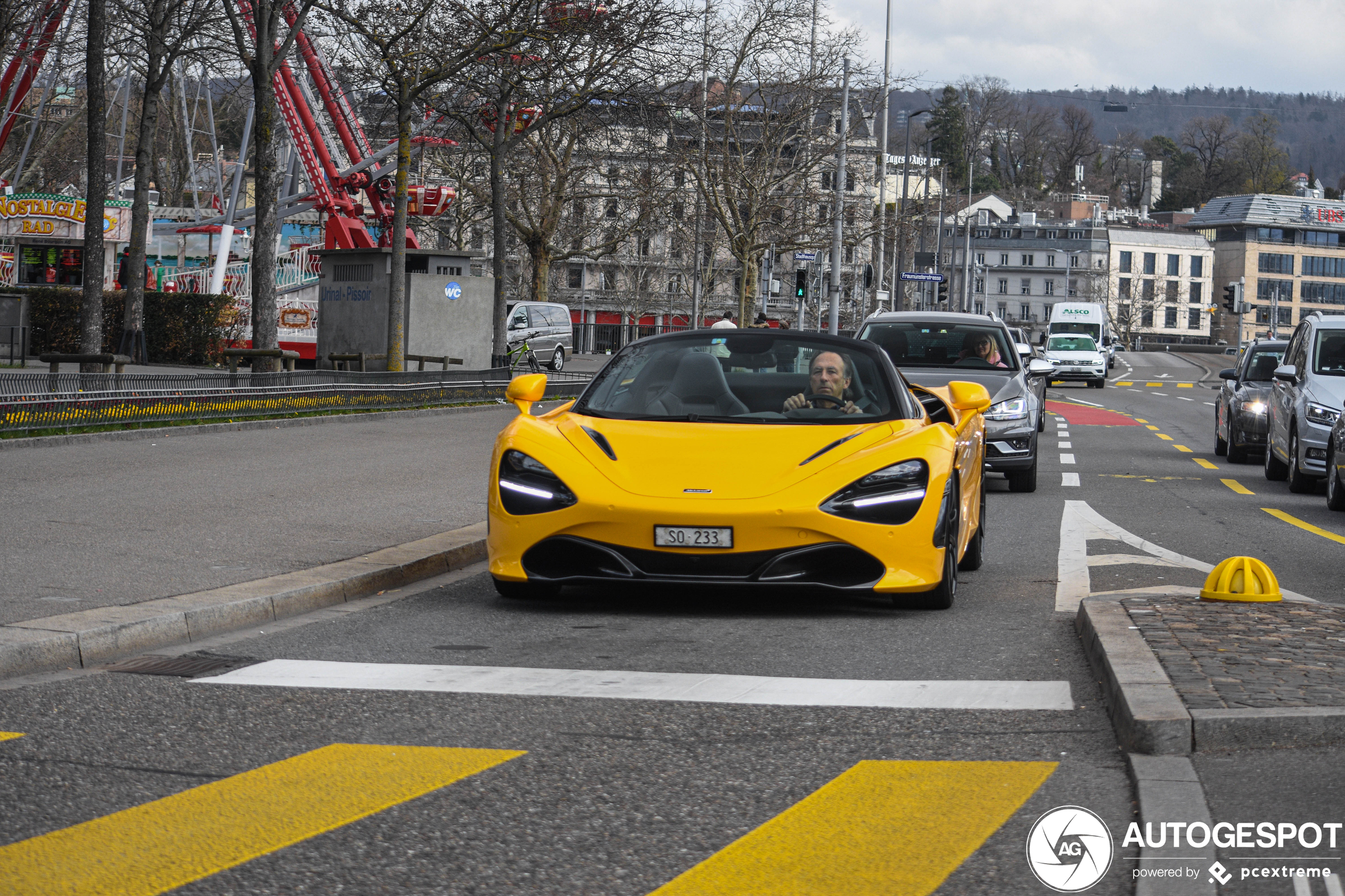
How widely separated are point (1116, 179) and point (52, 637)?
627ft

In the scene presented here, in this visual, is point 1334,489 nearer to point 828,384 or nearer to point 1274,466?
point 1274,466

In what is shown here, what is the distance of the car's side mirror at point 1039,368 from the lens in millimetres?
17094

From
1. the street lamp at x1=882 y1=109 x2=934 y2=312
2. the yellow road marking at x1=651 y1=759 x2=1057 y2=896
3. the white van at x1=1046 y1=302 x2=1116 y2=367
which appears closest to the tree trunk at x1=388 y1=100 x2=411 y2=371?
the yellow road marking at x1=651 y1=759 x2=1057 y2=896

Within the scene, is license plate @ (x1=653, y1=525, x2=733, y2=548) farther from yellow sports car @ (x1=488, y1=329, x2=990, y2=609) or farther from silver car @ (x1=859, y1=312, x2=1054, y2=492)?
silver car @ (x1=859, y1=312, x2=1054, y2=492)

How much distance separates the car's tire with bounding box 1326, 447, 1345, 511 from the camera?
46.1 ft

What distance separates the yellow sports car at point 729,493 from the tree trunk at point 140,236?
2181 cm

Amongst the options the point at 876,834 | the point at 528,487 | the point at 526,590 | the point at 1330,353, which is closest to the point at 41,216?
the point at 1330,353

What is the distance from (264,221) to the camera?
83.2 ft

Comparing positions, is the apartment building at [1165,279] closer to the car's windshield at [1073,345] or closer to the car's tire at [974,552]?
the car's windshield at [1073,345]

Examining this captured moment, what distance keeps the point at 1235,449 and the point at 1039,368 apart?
473cm

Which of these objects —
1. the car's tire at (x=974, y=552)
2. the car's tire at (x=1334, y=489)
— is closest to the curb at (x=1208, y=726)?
the car's tire at (x=974, y=552)

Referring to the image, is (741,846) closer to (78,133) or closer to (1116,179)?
(78,133)

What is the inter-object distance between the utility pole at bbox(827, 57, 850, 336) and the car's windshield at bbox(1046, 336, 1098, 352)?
11.9 metres

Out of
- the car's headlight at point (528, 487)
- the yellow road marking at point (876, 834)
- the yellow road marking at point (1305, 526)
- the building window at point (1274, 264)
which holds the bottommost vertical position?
the yellow road marking at point (876, 834)
